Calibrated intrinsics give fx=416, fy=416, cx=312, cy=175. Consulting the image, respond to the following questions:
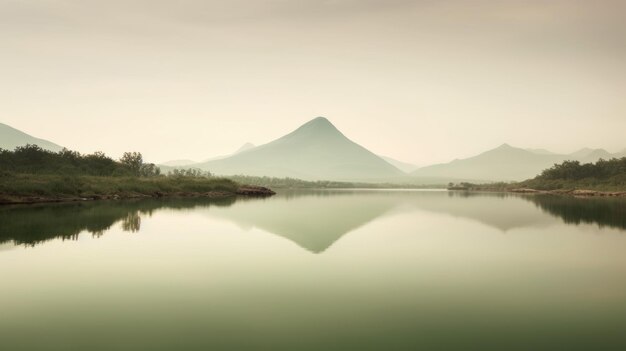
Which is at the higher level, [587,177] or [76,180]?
[587,177]

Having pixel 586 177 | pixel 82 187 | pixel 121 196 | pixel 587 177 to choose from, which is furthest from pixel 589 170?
pixel 82 187

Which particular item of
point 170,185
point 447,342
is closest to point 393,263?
point 447,342

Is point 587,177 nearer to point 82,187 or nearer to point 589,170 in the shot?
point 589,170

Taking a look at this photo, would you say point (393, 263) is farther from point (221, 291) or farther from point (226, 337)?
point (226, 337)

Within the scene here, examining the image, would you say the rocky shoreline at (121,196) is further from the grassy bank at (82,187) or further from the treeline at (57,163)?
the treeline at (57,163)

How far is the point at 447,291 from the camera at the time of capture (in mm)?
12031

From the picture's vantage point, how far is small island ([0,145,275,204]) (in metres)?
51.2

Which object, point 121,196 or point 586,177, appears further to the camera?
point 586,177

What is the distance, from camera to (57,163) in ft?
249

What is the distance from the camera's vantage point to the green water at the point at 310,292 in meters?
8.27

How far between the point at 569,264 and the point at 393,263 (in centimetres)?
685

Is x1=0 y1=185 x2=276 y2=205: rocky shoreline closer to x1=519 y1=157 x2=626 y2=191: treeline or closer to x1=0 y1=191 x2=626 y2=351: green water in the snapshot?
x1=0 y1=191 x2=626 y2=351: green water

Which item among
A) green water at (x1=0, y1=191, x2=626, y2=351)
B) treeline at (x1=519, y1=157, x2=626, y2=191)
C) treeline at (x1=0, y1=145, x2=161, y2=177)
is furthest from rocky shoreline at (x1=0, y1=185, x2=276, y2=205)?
treeline at (x1=519, y1=157, x2=626, y2=191)

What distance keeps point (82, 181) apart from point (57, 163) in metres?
18.7
